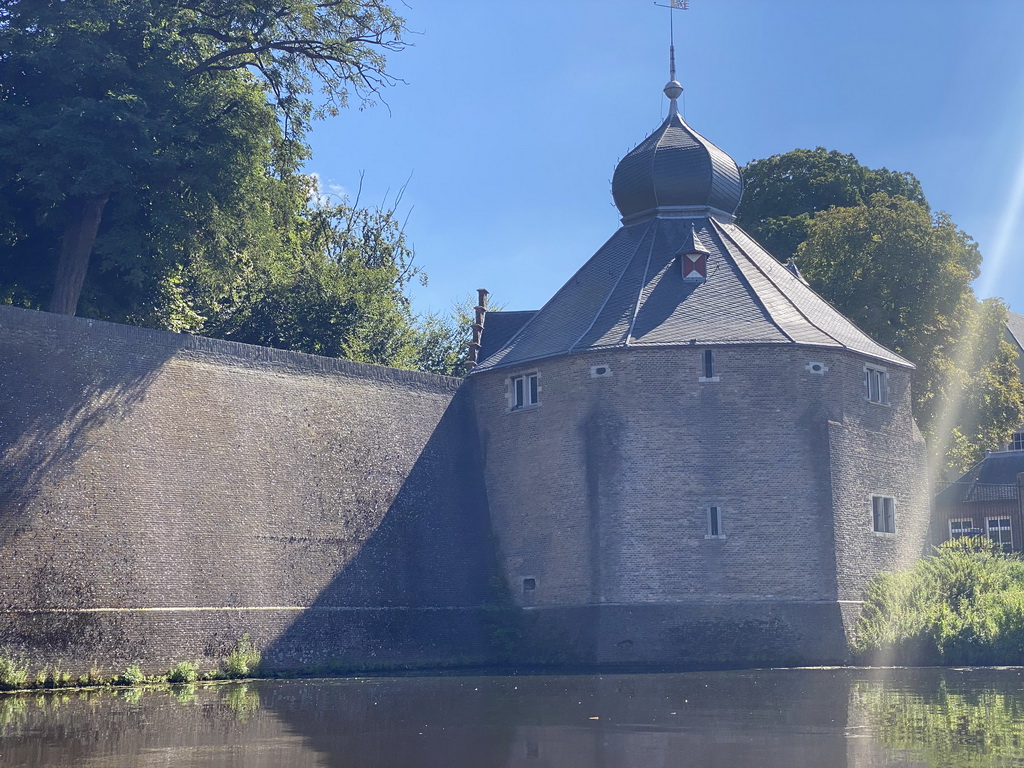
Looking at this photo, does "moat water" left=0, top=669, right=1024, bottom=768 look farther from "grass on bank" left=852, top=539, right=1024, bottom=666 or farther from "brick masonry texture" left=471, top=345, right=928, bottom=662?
"brick masonry texture" left=471, top=345, right=928, bottom=662

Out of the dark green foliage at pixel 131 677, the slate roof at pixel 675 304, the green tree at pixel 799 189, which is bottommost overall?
the dark green foliage at pixel 131 677

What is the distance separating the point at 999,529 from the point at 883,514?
20.9 meters

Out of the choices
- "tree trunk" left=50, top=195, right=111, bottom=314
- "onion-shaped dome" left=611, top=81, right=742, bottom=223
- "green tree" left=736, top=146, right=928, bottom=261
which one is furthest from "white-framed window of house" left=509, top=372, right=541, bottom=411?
"green tree" left=736, top=146, right=928, bottom=261

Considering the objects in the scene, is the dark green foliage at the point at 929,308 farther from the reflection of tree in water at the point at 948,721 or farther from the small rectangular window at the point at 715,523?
the reflection of tree in water at the point at 948,721

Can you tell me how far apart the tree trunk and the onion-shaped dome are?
13.5 meters

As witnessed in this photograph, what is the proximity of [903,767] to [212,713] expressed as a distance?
9.55m

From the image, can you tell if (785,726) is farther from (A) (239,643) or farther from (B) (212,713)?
(A) (239,643)

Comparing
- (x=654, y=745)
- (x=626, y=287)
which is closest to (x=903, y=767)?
(x=654, y=745)

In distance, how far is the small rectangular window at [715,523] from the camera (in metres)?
29.2

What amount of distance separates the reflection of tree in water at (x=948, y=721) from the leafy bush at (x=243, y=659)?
1129 cm

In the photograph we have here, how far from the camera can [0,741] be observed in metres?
14.6

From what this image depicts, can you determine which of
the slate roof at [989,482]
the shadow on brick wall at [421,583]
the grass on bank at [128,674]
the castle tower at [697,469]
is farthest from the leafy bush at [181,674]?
the slate roof at [989,482]

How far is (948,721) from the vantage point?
16.3 m

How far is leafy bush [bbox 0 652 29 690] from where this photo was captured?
2162 centimetres
